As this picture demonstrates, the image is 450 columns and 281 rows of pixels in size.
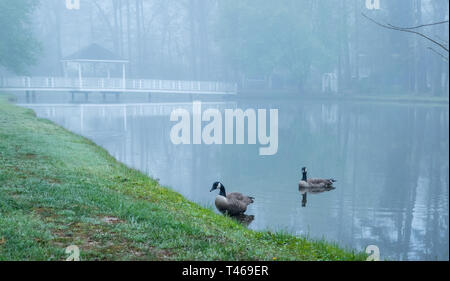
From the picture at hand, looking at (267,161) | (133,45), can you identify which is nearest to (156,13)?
(133,45)

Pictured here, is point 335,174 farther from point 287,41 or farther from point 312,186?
point 287,41

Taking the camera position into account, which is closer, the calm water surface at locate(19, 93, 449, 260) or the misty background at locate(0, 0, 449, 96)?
the calm water surface at locate(19, 93, 449, 260)

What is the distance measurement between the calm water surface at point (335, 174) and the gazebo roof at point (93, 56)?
2050 cm

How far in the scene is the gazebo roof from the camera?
42513 mm

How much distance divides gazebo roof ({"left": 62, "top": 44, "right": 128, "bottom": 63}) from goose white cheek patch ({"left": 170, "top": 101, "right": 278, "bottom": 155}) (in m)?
14.8

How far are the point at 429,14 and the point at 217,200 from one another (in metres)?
41.4

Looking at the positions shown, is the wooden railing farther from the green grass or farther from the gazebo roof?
the green grass

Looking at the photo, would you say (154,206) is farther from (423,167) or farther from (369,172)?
(423,167)

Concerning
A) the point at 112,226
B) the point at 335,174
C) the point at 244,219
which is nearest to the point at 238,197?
the point at 244,219

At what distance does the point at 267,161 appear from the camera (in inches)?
556

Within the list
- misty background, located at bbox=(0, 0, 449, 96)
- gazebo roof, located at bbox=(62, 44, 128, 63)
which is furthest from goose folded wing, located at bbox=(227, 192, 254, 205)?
gazebo roof, located at bbox=(62, 44, 128, 63)

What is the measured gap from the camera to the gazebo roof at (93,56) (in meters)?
42.5

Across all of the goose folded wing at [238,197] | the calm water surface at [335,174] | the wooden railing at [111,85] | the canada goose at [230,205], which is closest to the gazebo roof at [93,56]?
the wooden railing at [111,85]

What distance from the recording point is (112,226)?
16.7ft
